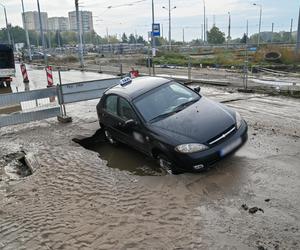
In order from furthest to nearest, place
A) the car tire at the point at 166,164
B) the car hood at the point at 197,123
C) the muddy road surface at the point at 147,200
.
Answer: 1. the car tire at the point at 166,164
2. the car hood at the point at 197,123
3. the muddy road surface at the point at 147,200

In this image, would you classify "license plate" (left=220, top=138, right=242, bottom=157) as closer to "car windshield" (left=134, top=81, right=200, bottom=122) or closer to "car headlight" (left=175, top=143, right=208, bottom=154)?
"car headlight" (left=175, top=143, right=208, bottom=154)

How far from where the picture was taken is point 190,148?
5.45 m

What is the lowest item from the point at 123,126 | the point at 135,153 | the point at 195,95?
the point at 135,153

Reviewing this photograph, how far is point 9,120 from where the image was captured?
927 centimetres

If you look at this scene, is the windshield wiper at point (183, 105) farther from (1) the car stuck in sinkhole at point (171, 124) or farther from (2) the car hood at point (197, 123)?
(2) the car hood at point (197, 123)

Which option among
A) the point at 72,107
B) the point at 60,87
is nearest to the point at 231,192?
the point at 60,87

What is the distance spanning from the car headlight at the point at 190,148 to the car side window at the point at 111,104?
2317 millimetres

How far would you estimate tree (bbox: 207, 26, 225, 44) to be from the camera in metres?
86.5

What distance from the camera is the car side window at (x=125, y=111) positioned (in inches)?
261

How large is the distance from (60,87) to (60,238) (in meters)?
6.66

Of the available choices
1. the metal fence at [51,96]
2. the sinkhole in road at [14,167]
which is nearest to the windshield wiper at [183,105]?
the sinkhole in road at [14,167]

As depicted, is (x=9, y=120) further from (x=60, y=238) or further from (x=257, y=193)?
(x=257, y=193)

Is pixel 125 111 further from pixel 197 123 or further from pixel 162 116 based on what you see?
pixel 197 123

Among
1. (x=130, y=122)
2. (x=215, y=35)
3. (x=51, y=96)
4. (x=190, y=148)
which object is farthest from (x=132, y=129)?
(x=215, y=35)
